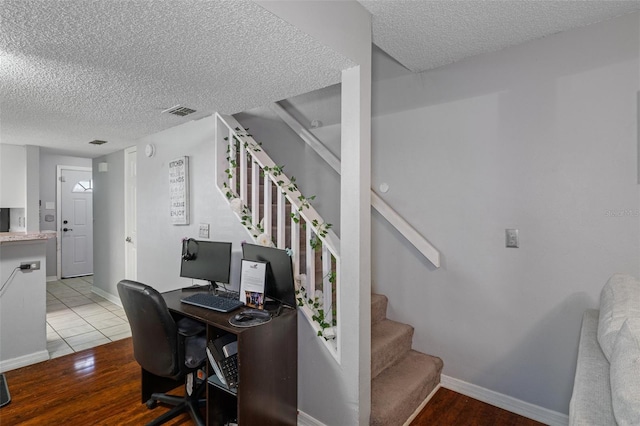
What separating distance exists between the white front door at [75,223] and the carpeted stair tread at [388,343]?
6.15m

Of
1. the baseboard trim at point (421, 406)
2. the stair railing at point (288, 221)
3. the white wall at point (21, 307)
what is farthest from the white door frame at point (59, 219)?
the baseboard trim at point (421, 406)

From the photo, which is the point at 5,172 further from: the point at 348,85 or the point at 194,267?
the point at 348,85

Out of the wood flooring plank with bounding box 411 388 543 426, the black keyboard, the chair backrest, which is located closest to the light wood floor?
the wood flooring plank with bounding box 411 388 543 426

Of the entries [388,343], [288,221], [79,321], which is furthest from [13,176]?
[388,343]

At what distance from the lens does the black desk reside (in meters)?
1.80

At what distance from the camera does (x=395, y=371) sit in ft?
7.83

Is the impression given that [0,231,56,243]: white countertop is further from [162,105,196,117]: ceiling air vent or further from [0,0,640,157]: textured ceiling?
[162,105,196,117]: ceiling air vent

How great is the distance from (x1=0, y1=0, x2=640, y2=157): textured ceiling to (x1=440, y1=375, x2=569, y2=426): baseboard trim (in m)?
2.28

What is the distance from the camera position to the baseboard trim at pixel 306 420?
2.04m

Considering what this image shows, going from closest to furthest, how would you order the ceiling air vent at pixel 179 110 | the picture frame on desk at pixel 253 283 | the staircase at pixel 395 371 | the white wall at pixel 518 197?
the white wall at pixel 518 197, the staircase at pixel 395 371, the picture frame on desk at pixel 253 283, the ceiling air vent at pixel 179 110

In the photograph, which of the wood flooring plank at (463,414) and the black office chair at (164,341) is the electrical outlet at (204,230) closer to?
the black office chair at (164,341)

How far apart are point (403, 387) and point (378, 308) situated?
64 cm

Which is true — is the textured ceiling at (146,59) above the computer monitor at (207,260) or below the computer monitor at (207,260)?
above

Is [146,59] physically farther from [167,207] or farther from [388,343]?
[388,343]
